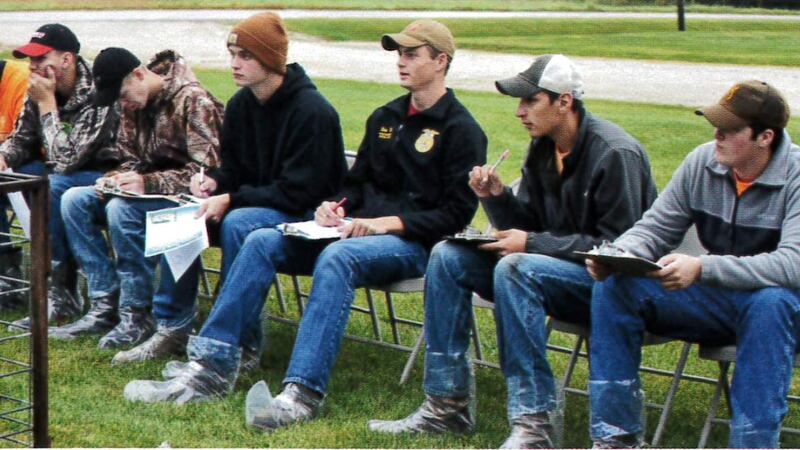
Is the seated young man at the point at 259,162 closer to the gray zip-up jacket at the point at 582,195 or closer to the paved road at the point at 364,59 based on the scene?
the gray zip-up jacket at the point at 582,195

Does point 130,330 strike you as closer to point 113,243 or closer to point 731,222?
point 113,243

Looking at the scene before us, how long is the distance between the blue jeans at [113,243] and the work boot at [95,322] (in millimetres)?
45

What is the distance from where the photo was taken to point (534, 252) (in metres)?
5.31

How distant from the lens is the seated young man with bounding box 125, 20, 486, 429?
5.56 metres

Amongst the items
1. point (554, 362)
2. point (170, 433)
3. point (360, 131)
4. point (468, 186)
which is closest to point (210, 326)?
point (170, 433)

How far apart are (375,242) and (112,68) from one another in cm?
194

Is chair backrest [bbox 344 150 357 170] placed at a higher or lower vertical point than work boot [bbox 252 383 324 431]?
higher

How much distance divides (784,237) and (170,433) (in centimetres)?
238

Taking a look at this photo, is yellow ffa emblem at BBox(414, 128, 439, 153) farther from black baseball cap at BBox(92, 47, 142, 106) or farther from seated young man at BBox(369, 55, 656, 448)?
black baseball cap at BBox(92, 47, 142, 106)

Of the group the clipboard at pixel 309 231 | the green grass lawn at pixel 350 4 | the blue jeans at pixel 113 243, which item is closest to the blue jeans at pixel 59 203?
the blue jeans at pixel 113 243

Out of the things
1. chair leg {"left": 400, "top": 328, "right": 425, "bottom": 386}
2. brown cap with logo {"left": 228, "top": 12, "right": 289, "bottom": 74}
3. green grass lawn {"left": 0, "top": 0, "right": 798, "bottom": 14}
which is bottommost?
green grass lawn {"left": 0, "top": 0, "right": 798, "bottom": 14}

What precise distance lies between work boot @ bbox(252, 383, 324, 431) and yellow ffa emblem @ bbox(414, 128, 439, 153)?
1.14m

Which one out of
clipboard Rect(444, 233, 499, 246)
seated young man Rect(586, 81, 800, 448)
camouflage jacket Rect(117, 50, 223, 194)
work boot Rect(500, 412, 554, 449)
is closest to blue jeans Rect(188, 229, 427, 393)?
clipboard Rect(444, 233, 499, 246)

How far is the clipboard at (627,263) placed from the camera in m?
4.66
